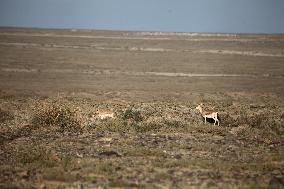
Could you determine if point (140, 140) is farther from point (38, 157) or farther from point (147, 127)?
point (38, 157)

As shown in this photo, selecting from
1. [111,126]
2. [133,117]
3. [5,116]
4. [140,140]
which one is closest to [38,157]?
[140,140]

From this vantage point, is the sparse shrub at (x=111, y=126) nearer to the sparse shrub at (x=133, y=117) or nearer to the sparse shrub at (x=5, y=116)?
the sparse shrub at (x=133, y=117)

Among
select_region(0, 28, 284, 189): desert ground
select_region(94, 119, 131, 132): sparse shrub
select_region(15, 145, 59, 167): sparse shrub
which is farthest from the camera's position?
select_region(94, 119, 131, 132): sparse shrub

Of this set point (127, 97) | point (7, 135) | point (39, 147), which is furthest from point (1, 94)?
point (39, 147)

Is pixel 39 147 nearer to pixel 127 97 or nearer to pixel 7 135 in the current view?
pixel 7 135

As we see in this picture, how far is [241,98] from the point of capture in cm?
3194

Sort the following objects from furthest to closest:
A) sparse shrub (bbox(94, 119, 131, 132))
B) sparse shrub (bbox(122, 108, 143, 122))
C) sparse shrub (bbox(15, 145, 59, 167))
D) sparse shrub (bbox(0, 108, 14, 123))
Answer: sparse shrub (bbox(122, 108, 143, 122)), sparse shrub (bbox(0, 108, 14, 123)), sparse shrub (bbox(94, 119, 131, 132)), sparse shrub (bbox(15, 145, 59, 167))

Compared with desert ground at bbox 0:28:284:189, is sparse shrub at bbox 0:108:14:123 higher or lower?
higher

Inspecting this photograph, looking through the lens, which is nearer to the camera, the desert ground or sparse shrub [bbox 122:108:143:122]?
the desert ground

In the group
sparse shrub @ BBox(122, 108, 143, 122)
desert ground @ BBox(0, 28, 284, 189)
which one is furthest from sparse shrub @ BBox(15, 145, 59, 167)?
sparse shrub @ BBox(122, 108, 143, 122)

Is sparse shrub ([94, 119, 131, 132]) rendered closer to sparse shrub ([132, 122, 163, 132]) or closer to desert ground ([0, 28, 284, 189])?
desert ground ([0, 28, 284, 189])

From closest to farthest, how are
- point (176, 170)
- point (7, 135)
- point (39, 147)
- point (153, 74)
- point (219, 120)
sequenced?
1. point (176, 170)
2. point (39, 147)
3. point (7, 135)
4. point (219, 120)
5. point (153, 74)

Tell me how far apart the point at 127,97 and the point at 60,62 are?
25.0m

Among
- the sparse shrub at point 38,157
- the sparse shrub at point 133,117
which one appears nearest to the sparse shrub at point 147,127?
the sparse shrub at point 133,117
